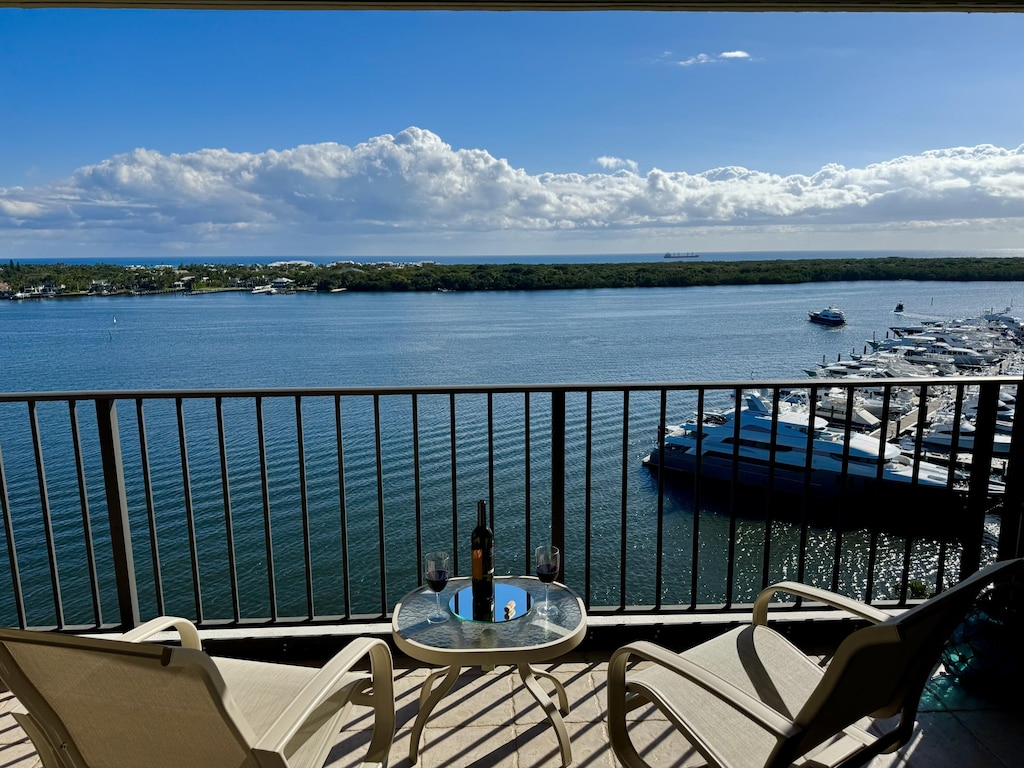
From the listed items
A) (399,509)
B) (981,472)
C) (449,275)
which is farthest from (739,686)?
(449,275)

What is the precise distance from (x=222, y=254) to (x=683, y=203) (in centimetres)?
2060

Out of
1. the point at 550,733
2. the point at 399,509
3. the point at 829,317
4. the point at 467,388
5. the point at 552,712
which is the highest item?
the point at 467,388

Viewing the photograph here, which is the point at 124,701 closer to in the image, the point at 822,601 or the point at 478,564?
the point at 478,564

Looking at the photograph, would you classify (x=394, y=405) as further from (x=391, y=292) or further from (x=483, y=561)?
(x=483, y=561)

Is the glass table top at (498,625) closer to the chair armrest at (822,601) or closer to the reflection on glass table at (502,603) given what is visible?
the reflection on glass table at (502,603)

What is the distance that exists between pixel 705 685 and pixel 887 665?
372 millimetres

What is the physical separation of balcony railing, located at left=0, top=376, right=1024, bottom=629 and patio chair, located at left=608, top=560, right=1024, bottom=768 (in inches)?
36.9

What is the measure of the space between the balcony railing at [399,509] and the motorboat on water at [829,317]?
12070 millimetres

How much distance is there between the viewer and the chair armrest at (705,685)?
1351 mm

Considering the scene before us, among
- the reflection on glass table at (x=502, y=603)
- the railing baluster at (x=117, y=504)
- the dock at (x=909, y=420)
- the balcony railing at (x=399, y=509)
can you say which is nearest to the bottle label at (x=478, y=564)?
the reflection on glass table at (x=502, y=603)

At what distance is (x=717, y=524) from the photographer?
1462cm

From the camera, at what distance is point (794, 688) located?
5.90 feet

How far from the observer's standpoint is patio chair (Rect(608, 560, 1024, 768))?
133 centimetres

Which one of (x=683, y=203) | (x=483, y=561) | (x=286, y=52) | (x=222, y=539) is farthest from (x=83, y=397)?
(x=286, y=52)
